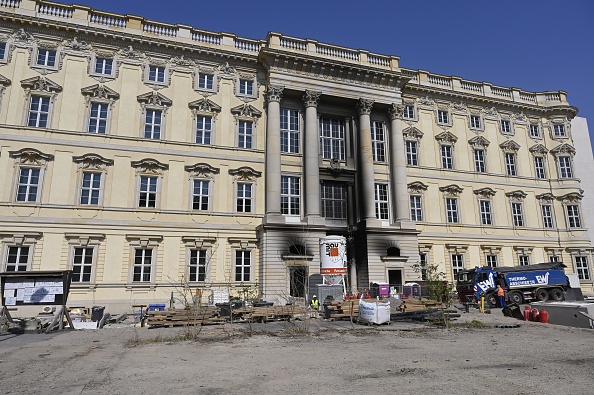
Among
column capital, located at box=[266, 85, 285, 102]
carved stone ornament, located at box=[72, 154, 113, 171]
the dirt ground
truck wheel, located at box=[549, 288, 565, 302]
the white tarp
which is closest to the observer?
the dirt ground

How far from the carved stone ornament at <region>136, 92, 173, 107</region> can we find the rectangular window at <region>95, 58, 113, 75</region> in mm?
2833

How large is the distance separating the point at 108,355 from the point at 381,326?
1132cm

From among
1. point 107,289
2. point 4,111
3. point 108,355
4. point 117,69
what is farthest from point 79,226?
point 108,355

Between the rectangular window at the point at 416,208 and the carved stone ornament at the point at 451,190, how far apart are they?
2.52 meters

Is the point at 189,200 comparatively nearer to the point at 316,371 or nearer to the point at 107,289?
the point at 107,289

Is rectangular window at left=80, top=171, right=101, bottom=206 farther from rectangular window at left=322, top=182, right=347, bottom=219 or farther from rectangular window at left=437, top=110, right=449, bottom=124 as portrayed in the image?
rectangular window at left=437, top=110, right=449, bottom=124

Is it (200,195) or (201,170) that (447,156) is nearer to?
(201,170)

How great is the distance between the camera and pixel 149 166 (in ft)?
91.7

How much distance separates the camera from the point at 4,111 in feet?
84.3

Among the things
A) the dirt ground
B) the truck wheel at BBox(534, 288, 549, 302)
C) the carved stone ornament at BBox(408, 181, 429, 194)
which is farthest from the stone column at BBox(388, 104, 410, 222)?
the dirt ground

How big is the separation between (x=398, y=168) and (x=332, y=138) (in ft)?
19.9

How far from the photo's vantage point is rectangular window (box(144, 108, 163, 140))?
2875cm

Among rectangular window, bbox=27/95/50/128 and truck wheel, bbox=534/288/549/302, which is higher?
rectangular window, bbox=27/95/50/128

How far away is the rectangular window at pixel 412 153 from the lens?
35875 millimetres
